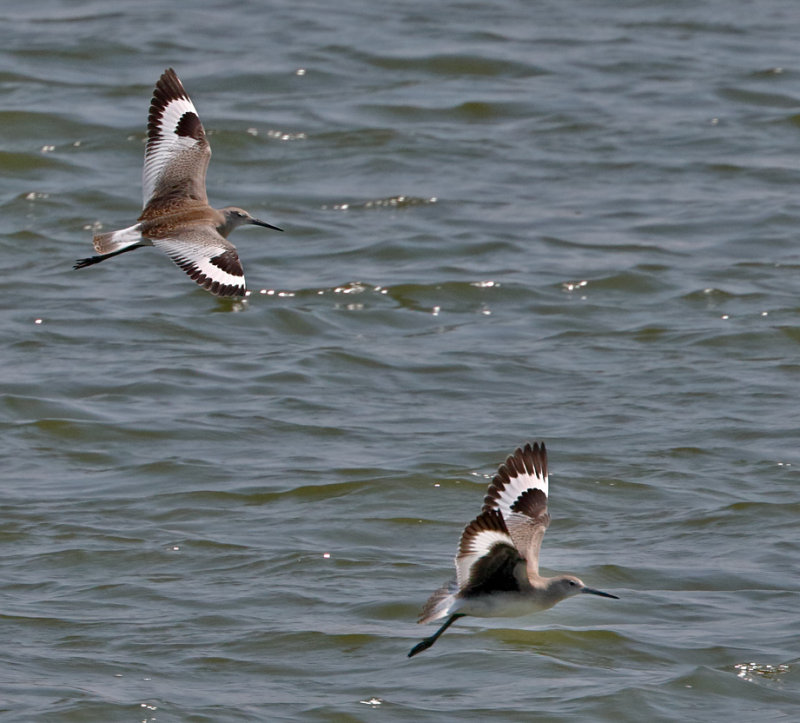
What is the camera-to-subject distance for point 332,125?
14.0 m

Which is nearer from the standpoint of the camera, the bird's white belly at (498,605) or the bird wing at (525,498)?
the bird's white belly at (498,605)

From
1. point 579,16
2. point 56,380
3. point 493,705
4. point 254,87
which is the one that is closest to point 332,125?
point 254,87

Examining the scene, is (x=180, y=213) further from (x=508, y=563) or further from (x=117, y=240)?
(x=508, y=563)

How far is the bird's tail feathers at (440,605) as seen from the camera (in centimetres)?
624

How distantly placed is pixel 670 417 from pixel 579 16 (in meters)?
8.01

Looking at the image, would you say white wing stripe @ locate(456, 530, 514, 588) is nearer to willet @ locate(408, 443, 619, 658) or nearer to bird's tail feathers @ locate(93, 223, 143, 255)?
willet @ locate(408, 443, 619, 658)

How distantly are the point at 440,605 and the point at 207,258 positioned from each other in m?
2.27

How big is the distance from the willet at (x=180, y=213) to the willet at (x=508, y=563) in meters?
1.69

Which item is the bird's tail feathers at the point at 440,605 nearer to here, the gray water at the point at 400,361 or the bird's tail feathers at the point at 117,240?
the gray water at the point at 400,361

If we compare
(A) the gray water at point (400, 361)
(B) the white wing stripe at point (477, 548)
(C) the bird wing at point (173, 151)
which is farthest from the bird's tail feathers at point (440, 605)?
(C) the bird wing at point (173, 151)

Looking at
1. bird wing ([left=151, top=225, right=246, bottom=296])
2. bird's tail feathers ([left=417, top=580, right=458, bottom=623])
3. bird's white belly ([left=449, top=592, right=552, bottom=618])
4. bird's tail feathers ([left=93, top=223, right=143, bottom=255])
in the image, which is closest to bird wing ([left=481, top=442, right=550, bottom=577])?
bird's white belly ([left=449, top=592, right=552, bottom=618])

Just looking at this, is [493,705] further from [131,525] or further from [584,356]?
[584,356]

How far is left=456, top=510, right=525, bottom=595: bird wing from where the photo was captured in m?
5.85

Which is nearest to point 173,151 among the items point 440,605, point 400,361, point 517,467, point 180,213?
point 180,213
